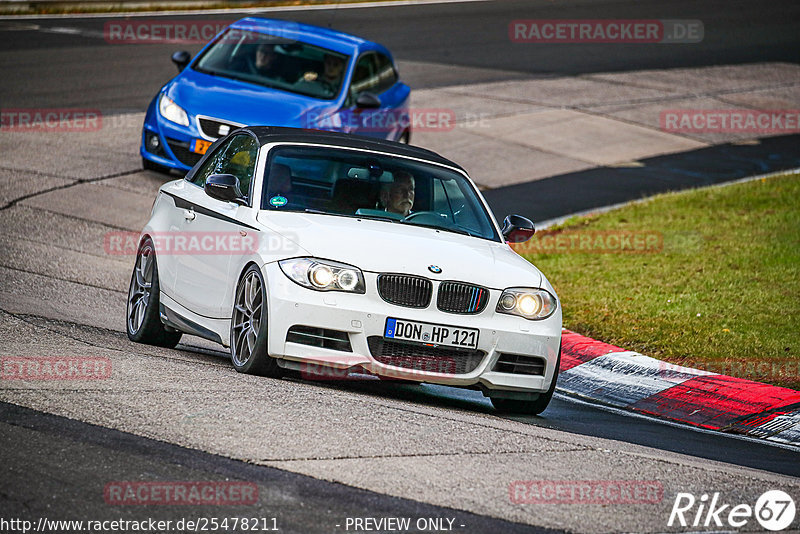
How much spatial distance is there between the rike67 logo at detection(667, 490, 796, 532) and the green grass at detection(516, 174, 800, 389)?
358 cm

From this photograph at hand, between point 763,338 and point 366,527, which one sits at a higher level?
point 366,527

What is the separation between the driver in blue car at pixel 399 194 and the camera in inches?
340

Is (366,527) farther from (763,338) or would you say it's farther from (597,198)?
(597,198)

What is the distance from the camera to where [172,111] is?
14.9 meters

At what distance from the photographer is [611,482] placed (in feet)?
19.8

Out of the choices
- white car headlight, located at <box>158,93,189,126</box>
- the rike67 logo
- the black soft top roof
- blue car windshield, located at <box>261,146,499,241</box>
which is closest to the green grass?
blue car windshield, located at <box>261,146,499,241</box>

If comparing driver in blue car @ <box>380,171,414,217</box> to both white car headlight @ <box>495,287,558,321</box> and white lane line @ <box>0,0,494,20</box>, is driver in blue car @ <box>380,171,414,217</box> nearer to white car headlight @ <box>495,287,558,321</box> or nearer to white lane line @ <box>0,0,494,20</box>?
white car headlight @ <box>495,287,558,321</box>

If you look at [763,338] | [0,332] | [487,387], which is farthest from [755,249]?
[0,332]

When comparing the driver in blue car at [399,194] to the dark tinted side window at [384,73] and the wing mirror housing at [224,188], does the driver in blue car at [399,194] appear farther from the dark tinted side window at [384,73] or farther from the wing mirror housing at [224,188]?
the dark tinted side window at [384,73]

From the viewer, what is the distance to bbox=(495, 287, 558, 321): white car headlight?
7.75m

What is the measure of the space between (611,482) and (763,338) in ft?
15.2

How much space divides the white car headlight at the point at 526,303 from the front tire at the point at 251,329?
1.40m

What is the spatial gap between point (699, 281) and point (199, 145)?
5.91 m

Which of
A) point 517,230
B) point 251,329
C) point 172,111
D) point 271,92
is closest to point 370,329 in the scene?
point 251,329
